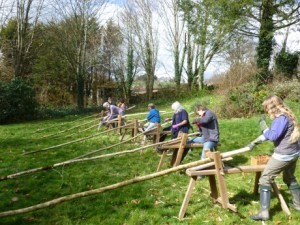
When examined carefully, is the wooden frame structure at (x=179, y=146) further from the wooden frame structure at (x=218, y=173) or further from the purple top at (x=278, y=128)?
the purple top at (x=278, y=128)

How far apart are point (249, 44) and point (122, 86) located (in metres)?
15.1

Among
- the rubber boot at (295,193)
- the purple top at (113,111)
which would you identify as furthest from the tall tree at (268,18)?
the rubber boot at (295,193)

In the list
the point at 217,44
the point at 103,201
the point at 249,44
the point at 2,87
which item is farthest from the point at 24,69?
the point at 103,201

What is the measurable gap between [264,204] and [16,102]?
72.1ft

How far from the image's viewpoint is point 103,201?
6.36 metres

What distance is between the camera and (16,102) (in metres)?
23.7

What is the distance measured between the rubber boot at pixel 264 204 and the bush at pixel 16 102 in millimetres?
21219

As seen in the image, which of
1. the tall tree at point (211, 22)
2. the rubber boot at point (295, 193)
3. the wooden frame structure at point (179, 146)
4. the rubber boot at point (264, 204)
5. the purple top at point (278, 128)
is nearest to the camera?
the purple top at point (278, 128)

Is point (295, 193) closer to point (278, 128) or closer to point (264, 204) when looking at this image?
point (264, 204)

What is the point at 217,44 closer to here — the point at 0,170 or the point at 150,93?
the point at 150,93

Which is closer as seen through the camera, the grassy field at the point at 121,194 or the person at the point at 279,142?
the person at the point at 279,142

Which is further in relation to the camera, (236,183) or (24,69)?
(24,69)

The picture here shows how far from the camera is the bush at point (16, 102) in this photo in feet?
75.5

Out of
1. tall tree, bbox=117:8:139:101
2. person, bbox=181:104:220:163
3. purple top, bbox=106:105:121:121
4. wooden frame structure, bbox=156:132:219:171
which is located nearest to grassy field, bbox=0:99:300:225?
wooden frame structure, bbox=156:132:219:171
